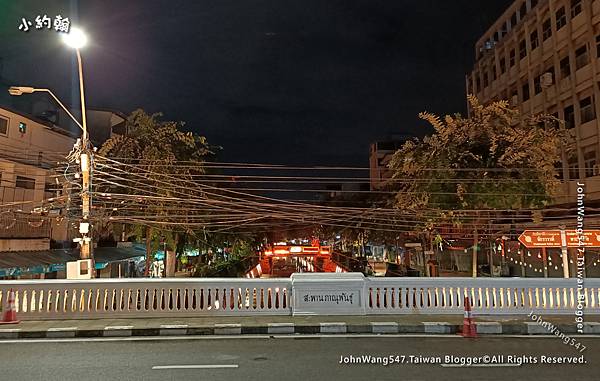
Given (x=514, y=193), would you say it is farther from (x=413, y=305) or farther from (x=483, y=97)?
(x=483, y=97)

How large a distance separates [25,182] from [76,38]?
1482cm

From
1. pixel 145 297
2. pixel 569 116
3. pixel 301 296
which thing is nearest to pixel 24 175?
pixel 145 297

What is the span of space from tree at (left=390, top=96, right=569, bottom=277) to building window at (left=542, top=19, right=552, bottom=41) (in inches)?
708

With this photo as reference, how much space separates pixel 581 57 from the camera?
27594 mm

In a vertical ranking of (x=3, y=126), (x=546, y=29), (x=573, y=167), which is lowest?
(x=573, y=167)

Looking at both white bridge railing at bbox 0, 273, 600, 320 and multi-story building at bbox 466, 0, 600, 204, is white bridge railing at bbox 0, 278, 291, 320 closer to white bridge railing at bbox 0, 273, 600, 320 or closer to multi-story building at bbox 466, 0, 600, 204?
white bridge railing at bbox 0, 273, 600, 320

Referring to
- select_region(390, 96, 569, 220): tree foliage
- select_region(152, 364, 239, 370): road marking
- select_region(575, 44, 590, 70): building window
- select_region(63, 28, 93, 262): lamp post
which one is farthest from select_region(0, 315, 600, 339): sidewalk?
select_region(575, 44, 590, 70): building window

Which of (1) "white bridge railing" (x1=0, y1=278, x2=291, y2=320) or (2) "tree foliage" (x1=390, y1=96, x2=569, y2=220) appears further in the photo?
(2) "tree foliage" (x1=390, y1=96, x2=569, y2=220)

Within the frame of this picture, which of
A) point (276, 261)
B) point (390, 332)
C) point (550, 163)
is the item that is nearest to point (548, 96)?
point (550, 163)

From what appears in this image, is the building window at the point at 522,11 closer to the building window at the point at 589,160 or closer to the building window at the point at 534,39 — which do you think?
the building window at the point at 534,39

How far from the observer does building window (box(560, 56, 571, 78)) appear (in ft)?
95.1

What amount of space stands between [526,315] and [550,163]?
264 inches

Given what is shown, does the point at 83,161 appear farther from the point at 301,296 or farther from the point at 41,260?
the point at 41,260

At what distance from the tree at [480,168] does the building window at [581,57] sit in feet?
44.7
